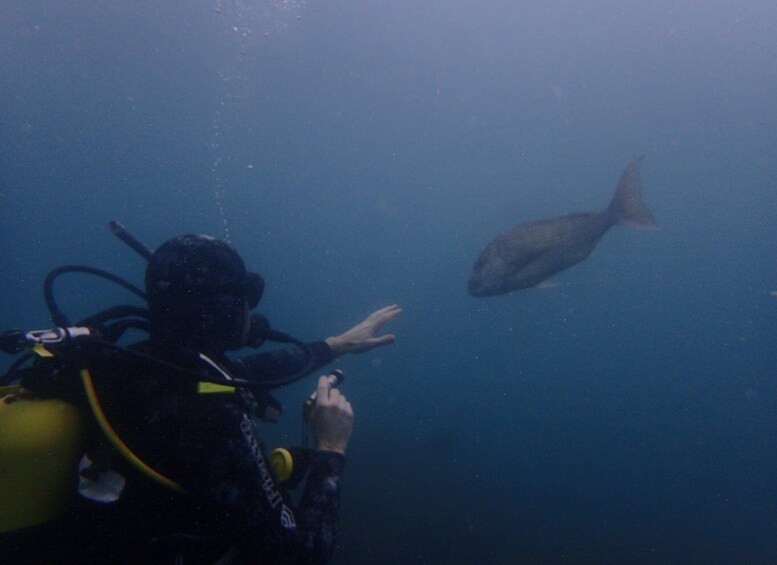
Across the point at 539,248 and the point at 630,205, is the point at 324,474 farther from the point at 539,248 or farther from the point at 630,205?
the point at 630,205

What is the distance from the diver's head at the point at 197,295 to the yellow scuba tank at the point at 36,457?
50 centimetres

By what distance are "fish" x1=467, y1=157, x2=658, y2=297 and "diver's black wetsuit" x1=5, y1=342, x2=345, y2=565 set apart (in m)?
5.82

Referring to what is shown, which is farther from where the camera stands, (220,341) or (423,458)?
(423,458)

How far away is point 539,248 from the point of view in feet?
23.7

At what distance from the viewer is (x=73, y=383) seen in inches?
80.2

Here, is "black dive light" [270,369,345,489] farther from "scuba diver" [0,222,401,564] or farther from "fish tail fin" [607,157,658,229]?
"fish tail fin" [607,157,658,229]

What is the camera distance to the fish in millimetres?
7273

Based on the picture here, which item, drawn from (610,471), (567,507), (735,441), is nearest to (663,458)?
(610,471)

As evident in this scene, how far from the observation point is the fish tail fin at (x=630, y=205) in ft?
25.2

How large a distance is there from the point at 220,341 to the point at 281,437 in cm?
1418

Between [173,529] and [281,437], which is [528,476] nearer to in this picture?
[281,437]

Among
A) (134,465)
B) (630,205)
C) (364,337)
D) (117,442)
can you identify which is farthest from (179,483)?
(630,205)

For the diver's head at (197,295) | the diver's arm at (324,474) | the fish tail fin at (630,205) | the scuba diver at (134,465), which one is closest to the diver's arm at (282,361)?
the diver's arm at (324,474)

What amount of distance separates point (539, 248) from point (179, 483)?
6.26 m
